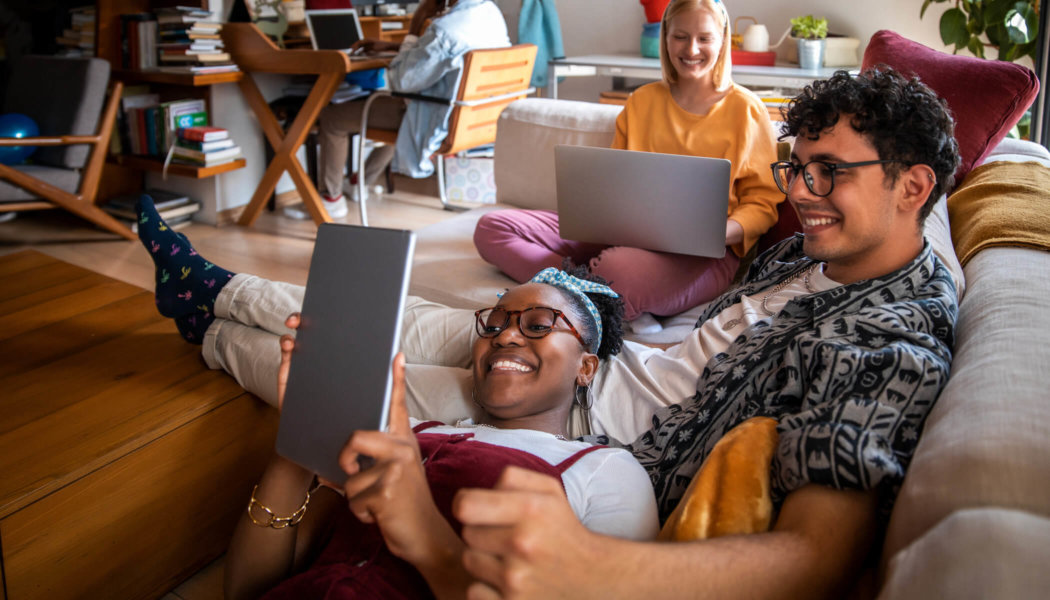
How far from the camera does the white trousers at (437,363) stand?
1486mm

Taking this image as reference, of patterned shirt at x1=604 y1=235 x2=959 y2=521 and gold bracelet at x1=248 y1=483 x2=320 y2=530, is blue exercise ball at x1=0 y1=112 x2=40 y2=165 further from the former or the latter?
patterned shirt at x1=604 y1=235 x2=959 y2=521

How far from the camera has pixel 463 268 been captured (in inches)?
90.7

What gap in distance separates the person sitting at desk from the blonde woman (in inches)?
54.8

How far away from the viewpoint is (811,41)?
3.92 metres

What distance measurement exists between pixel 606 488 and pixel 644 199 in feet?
3.20

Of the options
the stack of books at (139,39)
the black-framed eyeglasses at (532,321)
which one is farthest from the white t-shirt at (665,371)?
the stack of books at (139,39)

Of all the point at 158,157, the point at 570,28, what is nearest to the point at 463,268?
the point at 158,157

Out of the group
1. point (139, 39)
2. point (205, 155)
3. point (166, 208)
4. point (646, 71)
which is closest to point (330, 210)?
point (205, 155)

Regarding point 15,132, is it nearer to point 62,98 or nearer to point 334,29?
point 62,98

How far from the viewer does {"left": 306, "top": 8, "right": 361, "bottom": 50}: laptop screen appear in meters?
4.18

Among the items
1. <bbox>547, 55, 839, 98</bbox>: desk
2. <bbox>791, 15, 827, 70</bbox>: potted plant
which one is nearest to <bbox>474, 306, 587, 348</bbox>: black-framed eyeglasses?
<bbox>547, 55, 839, 98</bbox>: desk

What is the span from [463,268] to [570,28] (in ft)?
11.1

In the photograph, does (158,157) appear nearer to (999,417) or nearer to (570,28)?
(570,28)

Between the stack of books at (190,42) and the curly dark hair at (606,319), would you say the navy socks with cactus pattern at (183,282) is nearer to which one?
the curly dark hair at (606,319)
